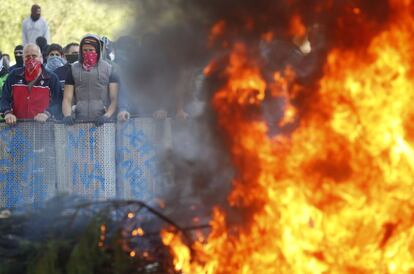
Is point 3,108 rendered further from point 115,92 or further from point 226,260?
point 226,260

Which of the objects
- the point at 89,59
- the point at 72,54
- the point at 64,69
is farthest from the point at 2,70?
the point at 89,59

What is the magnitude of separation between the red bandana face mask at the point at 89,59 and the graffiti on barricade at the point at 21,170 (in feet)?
3.64

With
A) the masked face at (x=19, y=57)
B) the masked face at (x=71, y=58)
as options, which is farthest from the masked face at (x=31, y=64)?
the masked face at (x=19, y=57)

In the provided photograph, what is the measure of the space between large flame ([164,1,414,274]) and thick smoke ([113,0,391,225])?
17 centimetres

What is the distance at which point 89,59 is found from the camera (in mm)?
11453

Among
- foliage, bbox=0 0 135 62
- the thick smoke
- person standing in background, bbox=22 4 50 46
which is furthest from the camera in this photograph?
foliage, bbox=0 0 135 62

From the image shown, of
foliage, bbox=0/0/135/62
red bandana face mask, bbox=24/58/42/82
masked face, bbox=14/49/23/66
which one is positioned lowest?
red bandana face mask, bbox=24/58/42/82

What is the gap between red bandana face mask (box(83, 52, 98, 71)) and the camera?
11438mm

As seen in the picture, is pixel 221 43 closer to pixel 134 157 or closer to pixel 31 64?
pixel 134 157

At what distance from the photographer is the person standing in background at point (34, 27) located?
64.6 ft

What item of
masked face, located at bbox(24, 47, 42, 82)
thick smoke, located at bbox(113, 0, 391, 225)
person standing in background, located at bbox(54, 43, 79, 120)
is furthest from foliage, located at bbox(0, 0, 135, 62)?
thick smoke, located at bbox(113, 0, 391, 225)

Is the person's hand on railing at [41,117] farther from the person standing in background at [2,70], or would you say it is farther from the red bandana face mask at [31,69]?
the person standing in background at [2,70]

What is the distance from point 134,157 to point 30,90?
5.61 ft

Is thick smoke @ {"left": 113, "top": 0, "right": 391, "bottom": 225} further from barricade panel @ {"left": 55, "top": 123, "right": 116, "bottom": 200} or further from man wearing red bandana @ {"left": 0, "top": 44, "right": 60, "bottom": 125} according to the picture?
man wearing red bandana @ {"left": 0, "top": 44, "right": 60, "bottom": 125}
